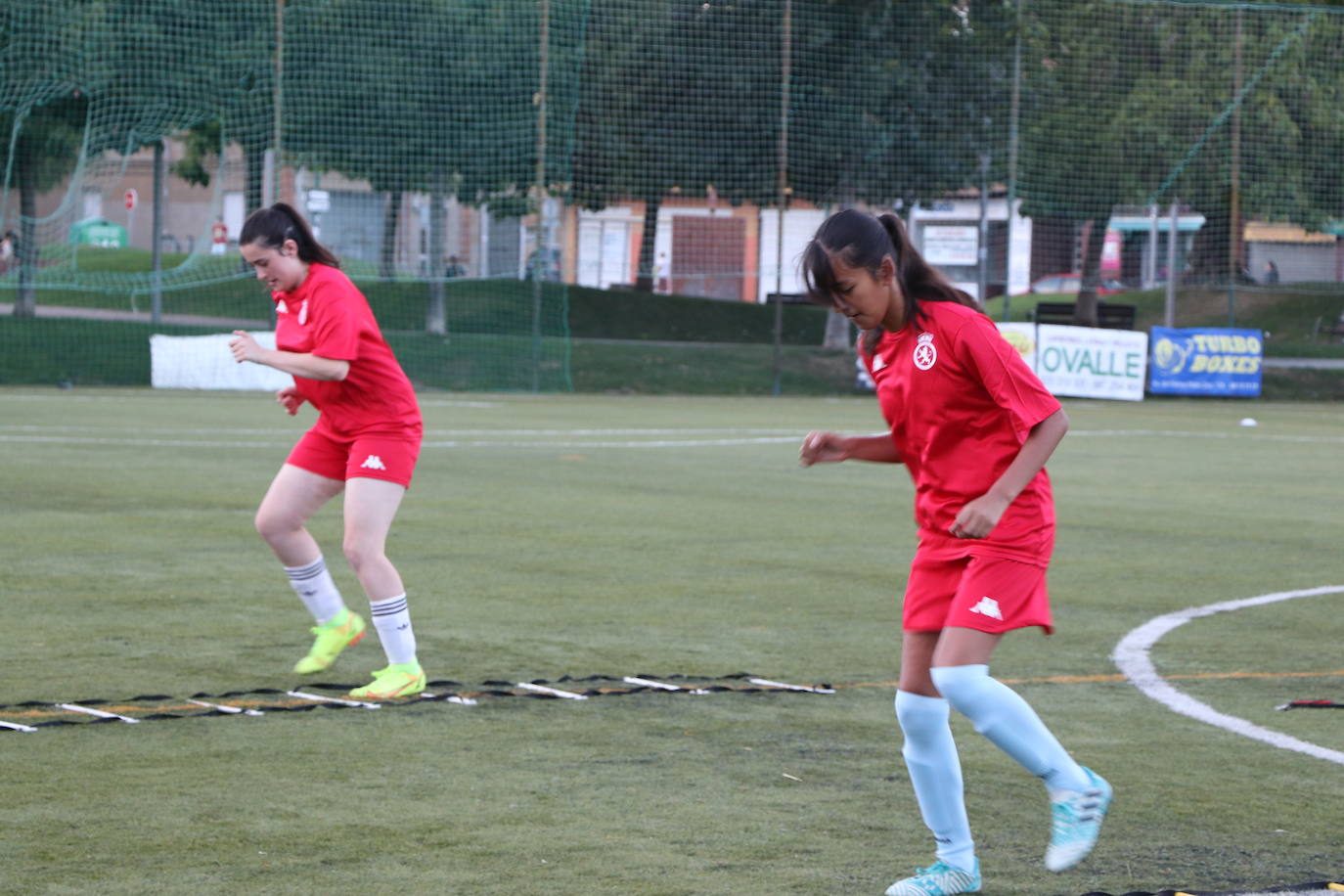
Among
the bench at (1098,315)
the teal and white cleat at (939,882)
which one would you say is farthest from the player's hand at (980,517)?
the bench at (1098,315)

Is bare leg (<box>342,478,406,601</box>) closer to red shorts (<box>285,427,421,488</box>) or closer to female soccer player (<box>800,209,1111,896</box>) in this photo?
red shorts (<box>285,427,421,488</box>)

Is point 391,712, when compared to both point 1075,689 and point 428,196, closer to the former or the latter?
point 1075,689

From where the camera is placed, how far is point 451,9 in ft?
108

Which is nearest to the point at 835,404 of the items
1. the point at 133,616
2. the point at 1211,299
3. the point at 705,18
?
the point at 705,18

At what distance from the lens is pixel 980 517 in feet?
14.2

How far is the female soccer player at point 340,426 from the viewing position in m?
6.91

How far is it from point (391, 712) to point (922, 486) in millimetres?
2706

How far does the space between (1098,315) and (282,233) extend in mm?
29166

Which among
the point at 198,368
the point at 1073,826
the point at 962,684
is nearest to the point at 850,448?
the point at 962,684

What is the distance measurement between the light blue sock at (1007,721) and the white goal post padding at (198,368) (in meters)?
26.5

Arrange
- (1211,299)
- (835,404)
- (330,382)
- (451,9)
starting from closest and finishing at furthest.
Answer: (330,382), (835,404), (451,9), (1211,299)

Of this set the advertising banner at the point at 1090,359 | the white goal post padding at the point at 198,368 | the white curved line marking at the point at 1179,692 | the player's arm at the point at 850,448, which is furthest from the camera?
the advertising banner at the point at 1090,359

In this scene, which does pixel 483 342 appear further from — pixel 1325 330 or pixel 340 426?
pixel 340 426

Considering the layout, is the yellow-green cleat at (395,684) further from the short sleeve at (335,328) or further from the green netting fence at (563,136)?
the green netting fence at (563,136)
